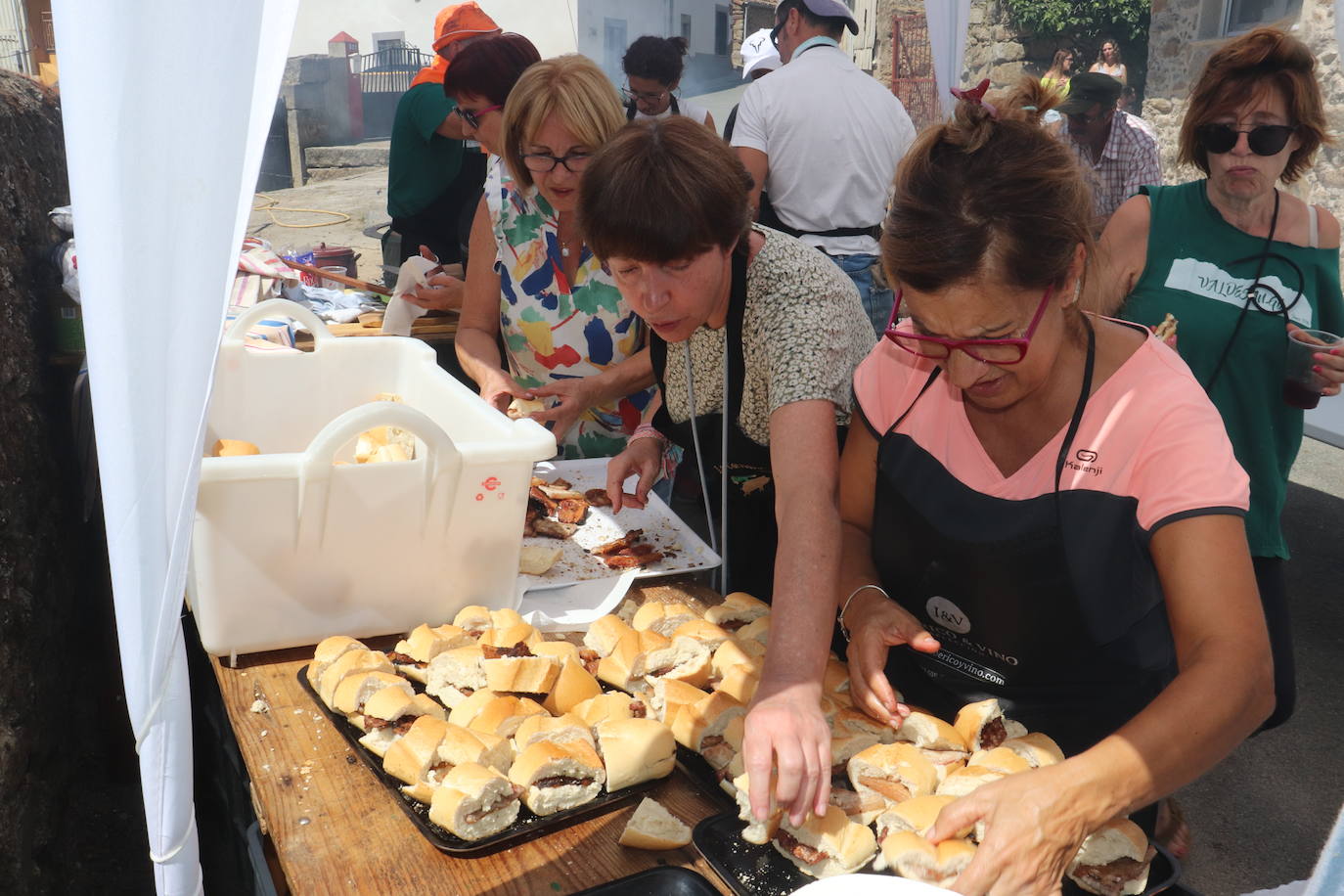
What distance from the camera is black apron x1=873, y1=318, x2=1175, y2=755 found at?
1637 millimetres

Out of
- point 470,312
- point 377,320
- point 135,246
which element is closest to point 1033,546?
point 135,246

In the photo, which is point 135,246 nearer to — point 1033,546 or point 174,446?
point 174,446

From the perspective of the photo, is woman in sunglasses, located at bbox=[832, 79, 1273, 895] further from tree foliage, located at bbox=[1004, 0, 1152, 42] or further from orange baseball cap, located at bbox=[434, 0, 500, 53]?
tree foliage, located at bbox=[1004, 0, 1152, 42]

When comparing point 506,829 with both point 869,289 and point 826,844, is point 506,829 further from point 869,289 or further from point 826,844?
point 869,289

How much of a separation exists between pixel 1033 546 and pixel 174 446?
1245mm

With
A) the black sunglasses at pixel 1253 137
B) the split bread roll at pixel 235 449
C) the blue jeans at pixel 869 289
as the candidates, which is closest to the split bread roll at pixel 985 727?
the split bread roll at pixel 235 449

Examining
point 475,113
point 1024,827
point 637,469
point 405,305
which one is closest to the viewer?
point 1024,827

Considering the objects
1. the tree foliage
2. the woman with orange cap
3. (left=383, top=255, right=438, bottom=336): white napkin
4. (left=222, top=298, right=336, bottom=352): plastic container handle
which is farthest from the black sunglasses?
the tree foliage

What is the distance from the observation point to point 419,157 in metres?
4.71

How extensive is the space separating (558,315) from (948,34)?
310 cm

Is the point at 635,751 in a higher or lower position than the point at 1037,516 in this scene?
lower

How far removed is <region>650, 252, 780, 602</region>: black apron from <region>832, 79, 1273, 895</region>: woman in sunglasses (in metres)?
0.37

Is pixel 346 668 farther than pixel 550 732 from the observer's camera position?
Yes

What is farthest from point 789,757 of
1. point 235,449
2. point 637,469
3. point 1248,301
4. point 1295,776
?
point 1295,776
